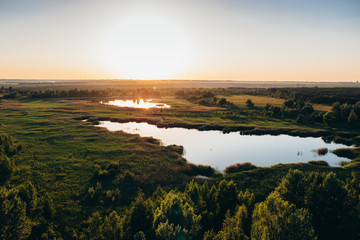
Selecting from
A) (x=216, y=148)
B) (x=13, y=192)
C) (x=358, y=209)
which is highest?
(x=13, y=192)

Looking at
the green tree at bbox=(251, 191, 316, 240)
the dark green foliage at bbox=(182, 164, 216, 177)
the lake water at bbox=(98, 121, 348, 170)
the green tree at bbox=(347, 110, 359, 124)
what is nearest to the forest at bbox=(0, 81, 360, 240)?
the green tree at bbox=(251, 191, 316, 240)

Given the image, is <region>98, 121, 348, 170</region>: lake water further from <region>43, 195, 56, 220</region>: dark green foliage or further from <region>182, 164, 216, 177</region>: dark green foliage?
<region>43, 195, 56, 220</region>: dark green foliage

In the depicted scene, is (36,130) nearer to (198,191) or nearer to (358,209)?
(198,191)

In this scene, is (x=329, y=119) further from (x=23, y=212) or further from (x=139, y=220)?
(x=23, y=212)

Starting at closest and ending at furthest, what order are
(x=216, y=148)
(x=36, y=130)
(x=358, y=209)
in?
(x=358, y=209), (x=216, y=148), (x=36, y=130)

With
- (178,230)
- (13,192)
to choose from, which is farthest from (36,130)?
(178,230)

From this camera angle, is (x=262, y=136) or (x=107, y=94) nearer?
(x=262, y=136)
